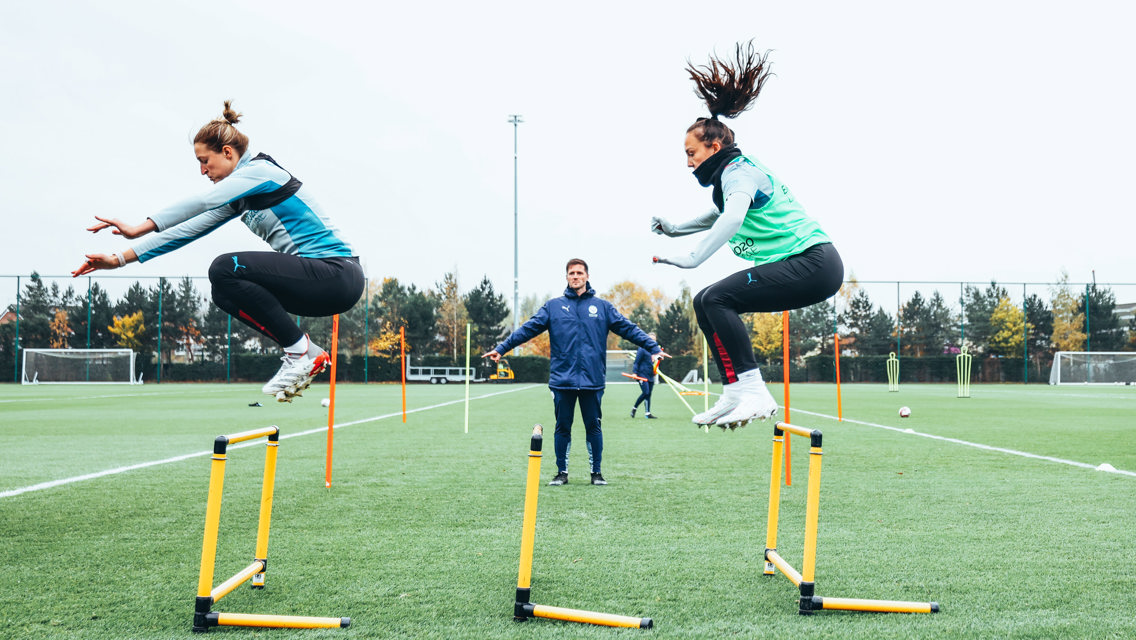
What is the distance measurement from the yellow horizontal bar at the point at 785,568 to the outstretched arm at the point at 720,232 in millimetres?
1706

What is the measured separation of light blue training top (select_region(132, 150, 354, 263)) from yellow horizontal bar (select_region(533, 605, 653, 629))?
206 cm

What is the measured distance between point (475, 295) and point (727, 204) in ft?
212

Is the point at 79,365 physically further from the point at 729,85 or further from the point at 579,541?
the point at 729,85

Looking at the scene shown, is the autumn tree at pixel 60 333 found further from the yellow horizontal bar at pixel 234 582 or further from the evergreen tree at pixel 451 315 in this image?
the yellow horizontal bar at pixel 234 582

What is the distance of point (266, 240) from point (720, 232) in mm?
2344

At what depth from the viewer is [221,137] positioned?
3758 mm

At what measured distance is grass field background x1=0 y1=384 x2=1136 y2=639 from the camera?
12.1 ft

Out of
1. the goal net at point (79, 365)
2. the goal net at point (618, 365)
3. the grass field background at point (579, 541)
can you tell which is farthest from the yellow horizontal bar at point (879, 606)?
the goal net at point (618, 365)

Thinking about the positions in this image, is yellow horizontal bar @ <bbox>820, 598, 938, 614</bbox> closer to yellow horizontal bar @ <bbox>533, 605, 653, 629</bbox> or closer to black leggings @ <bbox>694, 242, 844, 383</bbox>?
yellow horizontal bar @ <bbox>533, 605, 653, 629</bbox>

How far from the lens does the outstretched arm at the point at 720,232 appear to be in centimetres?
351

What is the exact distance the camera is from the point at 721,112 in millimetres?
4172

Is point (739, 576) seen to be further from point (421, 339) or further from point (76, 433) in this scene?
point (421, 339)

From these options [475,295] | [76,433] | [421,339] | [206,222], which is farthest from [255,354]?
[206,222]

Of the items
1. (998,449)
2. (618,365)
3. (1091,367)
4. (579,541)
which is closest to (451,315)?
(618,365)
